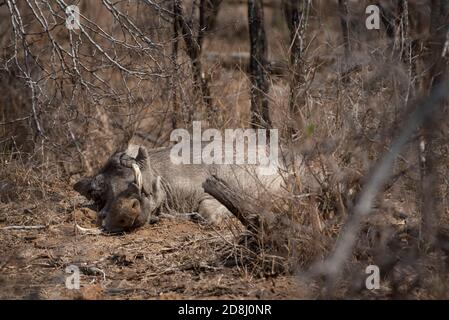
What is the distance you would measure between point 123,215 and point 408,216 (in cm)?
260

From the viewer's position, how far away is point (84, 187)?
308 inches

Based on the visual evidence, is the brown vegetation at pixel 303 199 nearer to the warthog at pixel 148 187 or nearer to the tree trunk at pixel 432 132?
the tree trunk at pixel 432 132

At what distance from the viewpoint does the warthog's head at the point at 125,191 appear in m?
7.40

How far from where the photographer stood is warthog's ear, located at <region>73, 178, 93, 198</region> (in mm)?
7777

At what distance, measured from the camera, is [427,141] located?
562 centimetres

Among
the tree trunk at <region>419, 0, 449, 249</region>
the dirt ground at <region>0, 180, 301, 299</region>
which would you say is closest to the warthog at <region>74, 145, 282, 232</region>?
the dirt ground at <region>0, 180, 301, 299</region>

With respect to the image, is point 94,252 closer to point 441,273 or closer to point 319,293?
point 319,293

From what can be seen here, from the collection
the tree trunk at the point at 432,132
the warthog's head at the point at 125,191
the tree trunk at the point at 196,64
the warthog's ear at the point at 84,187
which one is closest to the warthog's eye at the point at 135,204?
the warthog's head at the point at 125,191

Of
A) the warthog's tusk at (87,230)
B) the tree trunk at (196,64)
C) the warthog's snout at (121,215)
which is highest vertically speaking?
the tree trunk at (196,64)

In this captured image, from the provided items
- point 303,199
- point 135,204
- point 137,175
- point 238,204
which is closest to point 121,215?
point 135,204

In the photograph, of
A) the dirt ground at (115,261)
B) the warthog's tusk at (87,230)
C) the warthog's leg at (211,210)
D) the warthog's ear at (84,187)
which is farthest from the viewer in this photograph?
the warthog's ear at (84,187)

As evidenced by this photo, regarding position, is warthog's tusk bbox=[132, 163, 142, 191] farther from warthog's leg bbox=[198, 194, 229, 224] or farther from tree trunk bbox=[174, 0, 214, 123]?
tree trunk bbox=[174, 0, 214, 123]
